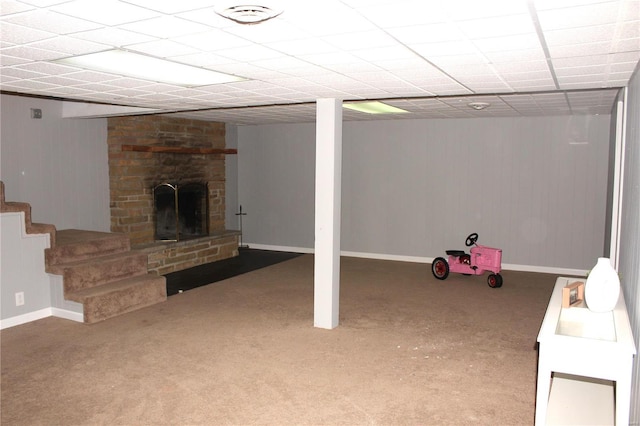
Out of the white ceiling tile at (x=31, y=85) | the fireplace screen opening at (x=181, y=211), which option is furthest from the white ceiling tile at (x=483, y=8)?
the fireplace screen opening at (x=181, y=211)

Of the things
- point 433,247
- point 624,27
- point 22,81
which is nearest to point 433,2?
point 624,27

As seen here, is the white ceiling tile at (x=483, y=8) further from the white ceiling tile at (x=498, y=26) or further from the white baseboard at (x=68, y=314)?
the white baseboard at (x=68, y=314)

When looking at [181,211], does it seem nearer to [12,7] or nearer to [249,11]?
[12,7]

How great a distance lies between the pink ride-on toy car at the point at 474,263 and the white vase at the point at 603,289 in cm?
383

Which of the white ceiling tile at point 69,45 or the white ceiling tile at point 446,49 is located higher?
the white ceiling tile at point 446,49

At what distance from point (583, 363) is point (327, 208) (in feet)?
9.80

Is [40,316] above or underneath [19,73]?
underneath

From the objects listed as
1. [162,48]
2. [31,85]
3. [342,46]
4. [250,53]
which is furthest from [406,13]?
[31,85]

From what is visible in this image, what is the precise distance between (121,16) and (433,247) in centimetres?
706

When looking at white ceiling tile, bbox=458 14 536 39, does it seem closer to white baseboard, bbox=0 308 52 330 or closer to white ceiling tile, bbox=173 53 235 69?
white ceiling tile, bbox=173 53 235 69

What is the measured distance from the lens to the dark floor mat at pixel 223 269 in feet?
23.5

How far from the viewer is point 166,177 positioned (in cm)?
802

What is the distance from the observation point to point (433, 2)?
2219 mm

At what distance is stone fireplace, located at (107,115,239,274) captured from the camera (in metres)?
7.33
